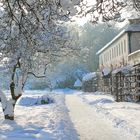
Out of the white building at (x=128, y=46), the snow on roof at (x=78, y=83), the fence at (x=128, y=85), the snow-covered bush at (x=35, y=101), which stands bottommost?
the snow-covered bush at (x=35, y=101)

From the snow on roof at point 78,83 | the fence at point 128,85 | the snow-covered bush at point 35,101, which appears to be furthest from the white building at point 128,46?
the snow on roof at point 78,83

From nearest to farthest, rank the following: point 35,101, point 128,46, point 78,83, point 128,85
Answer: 1. point 128,85
2. point 35,101
3. point 128,46
4. point 78,83

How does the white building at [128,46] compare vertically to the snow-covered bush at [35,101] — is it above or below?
above

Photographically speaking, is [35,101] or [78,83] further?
[78,83]

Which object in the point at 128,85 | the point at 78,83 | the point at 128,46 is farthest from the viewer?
the point at 78,83

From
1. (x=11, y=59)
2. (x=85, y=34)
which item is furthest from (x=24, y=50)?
(x=85, y=34)

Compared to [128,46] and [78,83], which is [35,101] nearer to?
[128,46]

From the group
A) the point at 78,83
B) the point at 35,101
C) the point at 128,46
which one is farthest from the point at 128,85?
the point at 78,83

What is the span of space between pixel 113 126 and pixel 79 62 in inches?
2691

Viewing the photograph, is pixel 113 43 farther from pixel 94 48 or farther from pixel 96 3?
pixel 96 3

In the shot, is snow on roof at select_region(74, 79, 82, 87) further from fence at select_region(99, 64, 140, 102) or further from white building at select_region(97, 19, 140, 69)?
fence at select_region(99, 64, 140, 102)

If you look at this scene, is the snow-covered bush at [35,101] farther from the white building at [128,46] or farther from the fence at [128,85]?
the white building at [128,46]

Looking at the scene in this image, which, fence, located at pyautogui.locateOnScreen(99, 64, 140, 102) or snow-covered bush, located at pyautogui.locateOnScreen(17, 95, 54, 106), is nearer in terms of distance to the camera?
fence, located at pyautogui.locateOnScreen(99, 64, 140, 102)

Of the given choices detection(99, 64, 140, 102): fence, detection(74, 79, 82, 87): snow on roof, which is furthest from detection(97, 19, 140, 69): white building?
detection(74, 79, 82, 87): snow on roof
